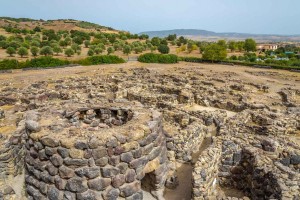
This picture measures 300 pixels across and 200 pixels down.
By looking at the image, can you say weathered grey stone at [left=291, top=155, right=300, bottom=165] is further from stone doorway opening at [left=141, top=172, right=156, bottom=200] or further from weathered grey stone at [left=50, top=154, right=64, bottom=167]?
weathered grey stone at [left=50, top=154, right=64, bottom=167]

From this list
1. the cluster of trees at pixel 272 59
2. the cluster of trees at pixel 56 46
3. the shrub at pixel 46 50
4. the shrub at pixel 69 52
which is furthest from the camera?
the shrub at pixel 69 52

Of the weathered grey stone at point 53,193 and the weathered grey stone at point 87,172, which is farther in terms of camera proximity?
the weathered grey stone at point 53,193

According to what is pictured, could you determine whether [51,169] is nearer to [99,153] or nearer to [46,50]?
[99,153]

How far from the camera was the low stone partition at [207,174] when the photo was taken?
904cm

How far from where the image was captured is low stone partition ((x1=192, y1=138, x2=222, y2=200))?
9039 mm

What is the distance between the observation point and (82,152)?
24.7ft

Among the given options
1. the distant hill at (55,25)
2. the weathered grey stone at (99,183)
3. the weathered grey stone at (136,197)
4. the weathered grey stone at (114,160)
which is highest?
the distant hill at (55,25)

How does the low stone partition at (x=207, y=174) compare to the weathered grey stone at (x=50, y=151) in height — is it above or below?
below

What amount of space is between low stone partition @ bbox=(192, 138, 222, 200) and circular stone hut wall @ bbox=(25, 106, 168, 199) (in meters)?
1.43

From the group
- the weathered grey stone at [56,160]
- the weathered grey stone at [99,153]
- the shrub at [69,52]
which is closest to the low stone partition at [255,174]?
the weathered grey stone at [99,153]

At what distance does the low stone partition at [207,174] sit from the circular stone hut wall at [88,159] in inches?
56.4

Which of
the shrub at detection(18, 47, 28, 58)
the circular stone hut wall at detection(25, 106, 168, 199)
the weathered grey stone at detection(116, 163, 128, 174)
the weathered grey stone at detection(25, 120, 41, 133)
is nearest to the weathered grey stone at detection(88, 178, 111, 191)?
the circular stone hut wall at detection(25, 106, 168, 199)

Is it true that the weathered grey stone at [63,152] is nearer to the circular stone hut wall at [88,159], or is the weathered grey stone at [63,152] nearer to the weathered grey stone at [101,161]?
the circular stone hut wall at [88,159]

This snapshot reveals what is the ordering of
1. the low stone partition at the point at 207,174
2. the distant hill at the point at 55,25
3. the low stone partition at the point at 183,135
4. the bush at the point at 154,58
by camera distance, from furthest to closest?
the distant hill at the point at 55,25
the bush at the point at 154,58
the low stone partition at the point at 183,135
the low stone partition at the point at 207,174
